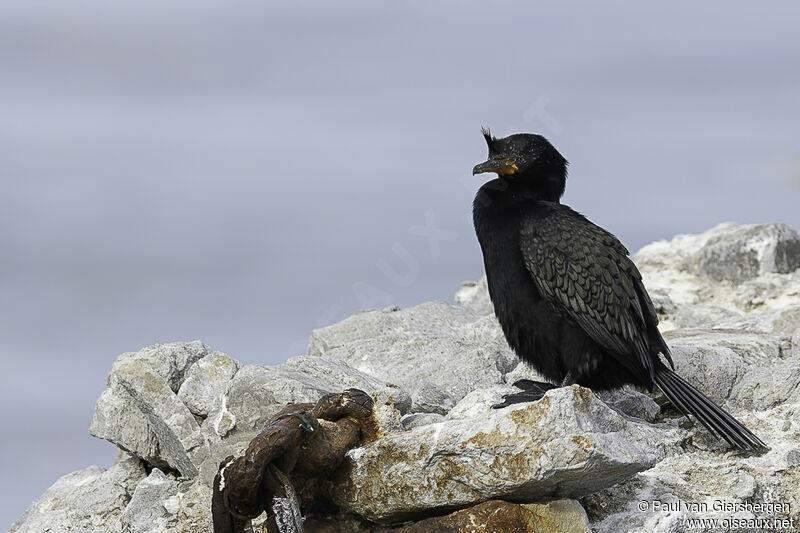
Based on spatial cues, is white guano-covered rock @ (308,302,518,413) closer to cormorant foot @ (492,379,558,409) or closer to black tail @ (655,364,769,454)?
cormorant foot @ (492,379,558,409)

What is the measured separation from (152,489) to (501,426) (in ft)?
Answer: 8.12

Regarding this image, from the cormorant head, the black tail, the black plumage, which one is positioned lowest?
the black tail

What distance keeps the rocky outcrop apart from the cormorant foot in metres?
0.08

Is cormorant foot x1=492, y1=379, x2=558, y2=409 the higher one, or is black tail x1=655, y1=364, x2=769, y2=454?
cormorant foot x1=492, y1=379, x2=558, y2=409

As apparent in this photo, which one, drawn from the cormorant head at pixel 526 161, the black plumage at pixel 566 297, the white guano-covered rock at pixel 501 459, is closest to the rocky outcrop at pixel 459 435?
the white guano-covered rock at pixel 501 459

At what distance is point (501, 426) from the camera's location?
4758mm

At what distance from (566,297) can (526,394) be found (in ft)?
2.24

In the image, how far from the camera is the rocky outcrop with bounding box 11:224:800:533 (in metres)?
4.76

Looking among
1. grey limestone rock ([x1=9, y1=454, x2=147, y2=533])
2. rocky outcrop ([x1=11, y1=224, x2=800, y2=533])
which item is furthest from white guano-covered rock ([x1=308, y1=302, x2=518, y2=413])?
grey limestone rock ([x1=9, y1=454, x2=147, y2=533])

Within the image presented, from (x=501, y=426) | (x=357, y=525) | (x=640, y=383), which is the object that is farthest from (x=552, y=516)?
(x=640, y=383)

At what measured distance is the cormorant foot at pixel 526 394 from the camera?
561 centimetres

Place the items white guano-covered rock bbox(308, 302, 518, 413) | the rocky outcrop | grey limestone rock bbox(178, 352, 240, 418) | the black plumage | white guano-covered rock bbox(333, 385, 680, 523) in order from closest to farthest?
white guano-covered rock bbox(333, 385, 680, 523) < the rocky outcrop < the black plumage < grey limestone rock bbox(178, 352, 240, 418) < white guano-covered rock bbox(308, 302, 518, 413)

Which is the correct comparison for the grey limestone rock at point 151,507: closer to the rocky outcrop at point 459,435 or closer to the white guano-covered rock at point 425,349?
the rocky outcrop at point 459,435

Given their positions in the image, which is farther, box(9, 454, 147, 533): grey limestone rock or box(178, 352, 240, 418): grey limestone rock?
box(178, 352, 240, 418): grey limestone rock
